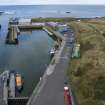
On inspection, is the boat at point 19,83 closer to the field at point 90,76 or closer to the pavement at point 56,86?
the pavement at point 56,86

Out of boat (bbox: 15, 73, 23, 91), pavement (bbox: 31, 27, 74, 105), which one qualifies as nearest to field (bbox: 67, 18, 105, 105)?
pavement (bbox: 31, 27, 74, 105)

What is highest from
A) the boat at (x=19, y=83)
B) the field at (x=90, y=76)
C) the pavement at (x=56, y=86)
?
the field at (x=90, y=76)

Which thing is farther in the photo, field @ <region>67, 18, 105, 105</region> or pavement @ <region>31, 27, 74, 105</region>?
pavement @ <region>31, 27, 74, 105</region>

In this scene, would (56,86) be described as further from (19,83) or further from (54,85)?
(19,83)

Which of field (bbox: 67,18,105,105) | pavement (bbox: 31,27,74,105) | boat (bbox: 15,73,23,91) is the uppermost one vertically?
field (bbox: 67,18,105,105)

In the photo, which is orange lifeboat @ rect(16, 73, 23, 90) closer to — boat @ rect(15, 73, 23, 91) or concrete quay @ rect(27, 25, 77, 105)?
boat @ rect(15, 73, 23, 91)

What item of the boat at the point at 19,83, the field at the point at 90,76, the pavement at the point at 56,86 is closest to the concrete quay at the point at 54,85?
the pavement at the point at 56,86

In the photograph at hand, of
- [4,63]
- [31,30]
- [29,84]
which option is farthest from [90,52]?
[31,30]

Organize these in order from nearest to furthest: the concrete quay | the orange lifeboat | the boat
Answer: the concrete quay, the boat, the orange lifeboat

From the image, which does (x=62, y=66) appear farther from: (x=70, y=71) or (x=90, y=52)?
(x=90, y=52)
